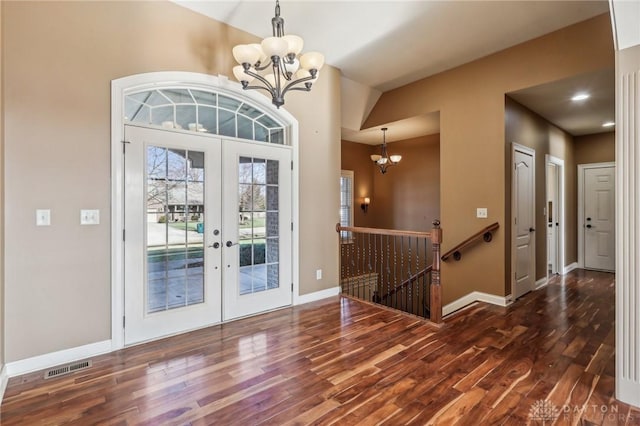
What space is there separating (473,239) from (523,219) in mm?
939

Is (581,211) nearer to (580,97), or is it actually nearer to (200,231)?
(580,97)

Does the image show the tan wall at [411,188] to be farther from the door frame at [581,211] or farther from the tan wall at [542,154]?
the door frame at [581,211]

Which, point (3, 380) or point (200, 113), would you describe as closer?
point (3, 380)

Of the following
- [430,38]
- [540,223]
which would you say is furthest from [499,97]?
[540,223]

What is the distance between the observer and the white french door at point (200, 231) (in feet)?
9.87

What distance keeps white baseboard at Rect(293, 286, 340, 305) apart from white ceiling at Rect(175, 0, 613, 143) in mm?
3252

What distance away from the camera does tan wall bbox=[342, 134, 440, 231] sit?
22.5 feet

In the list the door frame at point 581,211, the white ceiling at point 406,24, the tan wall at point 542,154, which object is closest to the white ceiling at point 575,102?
the tan wall at point 542,154

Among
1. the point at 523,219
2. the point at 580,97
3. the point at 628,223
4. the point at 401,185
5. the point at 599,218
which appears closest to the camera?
the point at 628,223

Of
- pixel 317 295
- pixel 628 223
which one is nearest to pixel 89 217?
pixel 317 295

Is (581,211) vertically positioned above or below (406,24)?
below

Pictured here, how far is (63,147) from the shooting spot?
8.64 ft

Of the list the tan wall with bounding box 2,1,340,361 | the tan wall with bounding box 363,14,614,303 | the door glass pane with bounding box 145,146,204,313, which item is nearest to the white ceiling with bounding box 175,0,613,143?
the tan wall with bounding box 363,14,614,303

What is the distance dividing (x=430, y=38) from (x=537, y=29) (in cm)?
120
